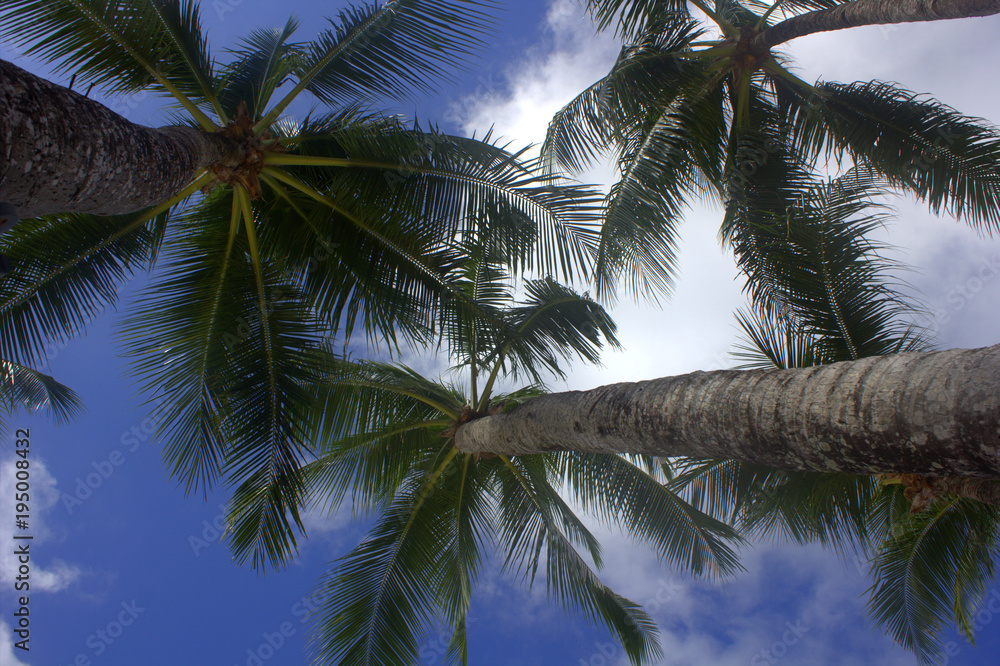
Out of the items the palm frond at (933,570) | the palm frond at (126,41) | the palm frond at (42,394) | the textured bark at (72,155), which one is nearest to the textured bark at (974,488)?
the palm frond at (933,570)

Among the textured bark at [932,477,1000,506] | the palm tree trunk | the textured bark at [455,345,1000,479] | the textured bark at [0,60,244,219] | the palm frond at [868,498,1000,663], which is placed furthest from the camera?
the palm frond at [868,498,1000,663]

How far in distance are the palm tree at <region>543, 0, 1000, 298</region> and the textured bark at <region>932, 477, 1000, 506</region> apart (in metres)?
3.07

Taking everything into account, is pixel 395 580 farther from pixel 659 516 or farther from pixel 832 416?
pixel 832 416

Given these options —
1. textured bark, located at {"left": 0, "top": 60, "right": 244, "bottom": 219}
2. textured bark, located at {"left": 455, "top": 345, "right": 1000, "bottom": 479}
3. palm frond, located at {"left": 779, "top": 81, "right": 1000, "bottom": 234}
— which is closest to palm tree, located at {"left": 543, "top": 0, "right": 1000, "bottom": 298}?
palm frond, located at {"left": 779, "top": 81, "right": 1000, "bottom": 234}

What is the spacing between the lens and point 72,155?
2.77 m

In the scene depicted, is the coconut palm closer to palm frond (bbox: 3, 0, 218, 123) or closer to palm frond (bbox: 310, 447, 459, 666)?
palm frond (bbox: 310, 447, 459, 666)

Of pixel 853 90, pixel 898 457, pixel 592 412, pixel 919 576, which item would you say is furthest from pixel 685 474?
pixel 853 90

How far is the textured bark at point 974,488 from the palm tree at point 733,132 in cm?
307

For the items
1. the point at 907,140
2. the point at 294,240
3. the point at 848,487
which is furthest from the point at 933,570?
the point at 294,240

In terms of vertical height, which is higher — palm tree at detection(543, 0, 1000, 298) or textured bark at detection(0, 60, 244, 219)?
palm tree at detection(543, 0, 1000, 298)

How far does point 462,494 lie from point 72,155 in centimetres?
566

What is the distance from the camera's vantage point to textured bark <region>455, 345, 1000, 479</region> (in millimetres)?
1856

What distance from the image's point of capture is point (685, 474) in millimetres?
6688

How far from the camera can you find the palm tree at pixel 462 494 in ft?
20.2
